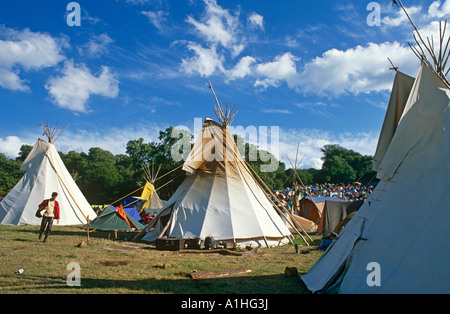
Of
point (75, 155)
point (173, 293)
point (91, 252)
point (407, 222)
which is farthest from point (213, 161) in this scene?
point (75, 155)

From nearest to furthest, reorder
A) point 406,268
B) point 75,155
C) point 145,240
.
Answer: point 406,268, point 145,240, point 75,155

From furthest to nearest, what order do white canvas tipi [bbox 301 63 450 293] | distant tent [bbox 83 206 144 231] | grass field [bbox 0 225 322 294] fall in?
distant tent [bbox 83 206 144 231] < grass field [bbox 0 225 322 294] < white canvas tipi [bbox 301 63 450 293]

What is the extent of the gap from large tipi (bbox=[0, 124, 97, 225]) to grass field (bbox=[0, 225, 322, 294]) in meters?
5.97

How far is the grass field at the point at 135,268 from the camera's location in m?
4.99

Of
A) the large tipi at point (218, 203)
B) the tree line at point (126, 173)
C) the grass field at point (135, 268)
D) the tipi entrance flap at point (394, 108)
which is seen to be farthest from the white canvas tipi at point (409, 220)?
the tree line at point (126, 173)

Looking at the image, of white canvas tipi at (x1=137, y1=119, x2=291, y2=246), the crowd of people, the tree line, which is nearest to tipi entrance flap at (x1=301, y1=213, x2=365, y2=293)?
white canvas tipi at (x1=137, y1=119, x2=291, y2=246)

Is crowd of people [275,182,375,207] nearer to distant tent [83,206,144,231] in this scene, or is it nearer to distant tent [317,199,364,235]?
distant tent [317,199,364,235]

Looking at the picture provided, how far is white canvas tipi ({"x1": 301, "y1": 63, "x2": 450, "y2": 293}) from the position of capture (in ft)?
13.0

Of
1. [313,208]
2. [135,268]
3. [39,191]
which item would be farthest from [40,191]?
[313,208]

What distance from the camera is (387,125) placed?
5828mm

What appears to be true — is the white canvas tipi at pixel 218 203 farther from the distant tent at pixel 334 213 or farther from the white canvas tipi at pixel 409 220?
the white canvas tipi at pixel 409 220

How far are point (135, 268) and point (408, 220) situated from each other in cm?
533
